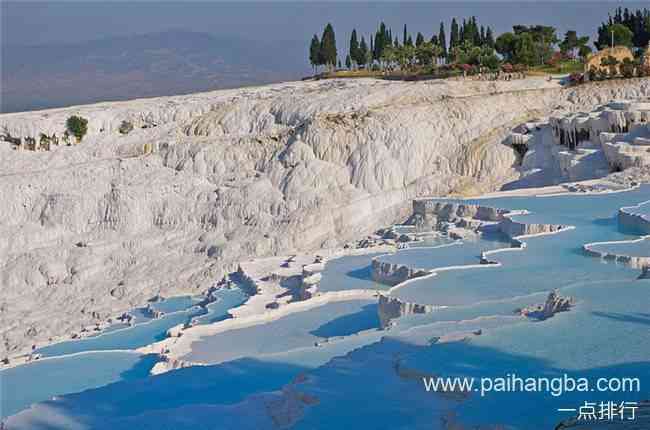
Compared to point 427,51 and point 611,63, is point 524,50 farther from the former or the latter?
point 427,51

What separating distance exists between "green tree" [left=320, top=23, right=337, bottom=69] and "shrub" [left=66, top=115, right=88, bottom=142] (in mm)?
16917

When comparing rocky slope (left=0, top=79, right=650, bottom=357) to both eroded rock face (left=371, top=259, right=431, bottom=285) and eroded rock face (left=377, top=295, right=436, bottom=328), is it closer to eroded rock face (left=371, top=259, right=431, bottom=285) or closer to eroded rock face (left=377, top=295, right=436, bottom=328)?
eroded rock face (left=371, top=259, right=431, bottom=285)

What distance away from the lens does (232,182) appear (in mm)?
26984

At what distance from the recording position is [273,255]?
2305 cm

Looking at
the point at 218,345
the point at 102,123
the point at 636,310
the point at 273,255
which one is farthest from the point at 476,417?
the point at 102,123

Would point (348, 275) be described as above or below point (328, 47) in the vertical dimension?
below

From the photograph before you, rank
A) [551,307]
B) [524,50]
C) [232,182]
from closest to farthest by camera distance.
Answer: [551,307], [232,182], [524,50]

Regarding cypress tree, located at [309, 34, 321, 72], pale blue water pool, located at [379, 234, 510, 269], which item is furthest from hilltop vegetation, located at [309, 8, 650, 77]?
pale blue water pool, located at [379, 234, 510, 269]

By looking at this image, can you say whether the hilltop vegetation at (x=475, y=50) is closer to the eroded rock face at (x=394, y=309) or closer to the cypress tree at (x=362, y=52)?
the cypress tree at (x=362, y=52)

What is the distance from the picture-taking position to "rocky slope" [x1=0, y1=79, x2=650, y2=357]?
23578mm

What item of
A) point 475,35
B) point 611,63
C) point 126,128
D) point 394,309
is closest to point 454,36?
point 475,35

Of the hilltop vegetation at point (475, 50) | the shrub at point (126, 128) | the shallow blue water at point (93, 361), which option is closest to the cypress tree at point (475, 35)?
the hilltop vegetation at point (475, 50)

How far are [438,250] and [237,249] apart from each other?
7544mm

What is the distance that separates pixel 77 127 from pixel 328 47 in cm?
1742
